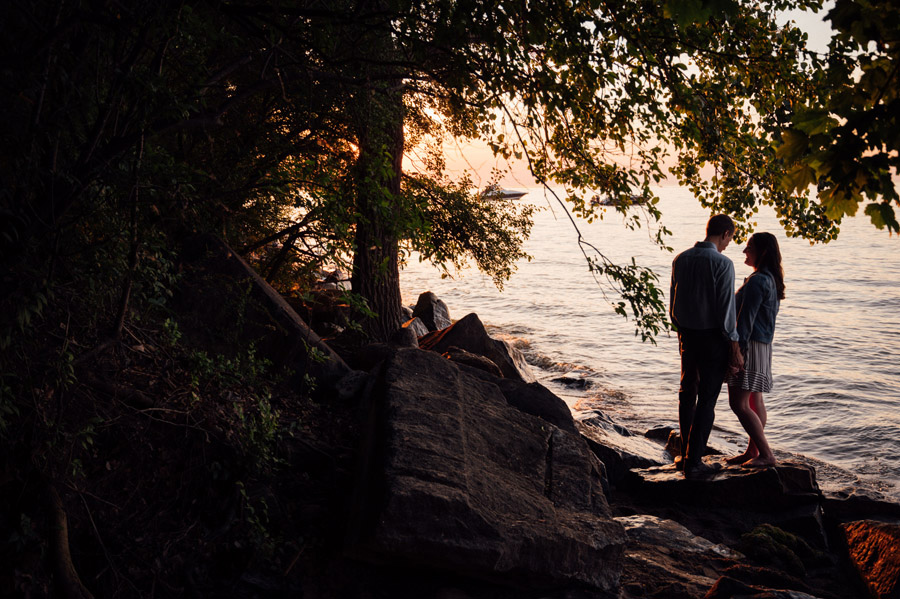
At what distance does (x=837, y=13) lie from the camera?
2387mm

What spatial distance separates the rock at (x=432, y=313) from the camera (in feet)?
44.9

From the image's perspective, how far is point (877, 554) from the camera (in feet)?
16.1

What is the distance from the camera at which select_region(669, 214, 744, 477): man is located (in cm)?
597

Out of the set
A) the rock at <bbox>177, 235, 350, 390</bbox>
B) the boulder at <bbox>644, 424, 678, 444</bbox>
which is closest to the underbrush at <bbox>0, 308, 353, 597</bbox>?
the rock at <bbox>177, 235, 350, 390</bbox>

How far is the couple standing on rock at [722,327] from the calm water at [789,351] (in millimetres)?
2622

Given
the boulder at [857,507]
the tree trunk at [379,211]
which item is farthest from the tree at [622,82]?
the boulder at [857,507]

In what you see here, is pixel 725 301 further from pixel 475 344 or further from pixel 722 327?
pixel 475 344

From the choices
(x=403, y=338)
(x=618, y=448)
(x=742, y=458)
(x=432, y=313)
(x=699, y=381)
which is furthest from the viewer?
(x=432, y=313)

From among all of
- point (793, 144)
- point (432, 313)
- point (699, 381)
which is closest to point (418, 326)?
point (432, 313)

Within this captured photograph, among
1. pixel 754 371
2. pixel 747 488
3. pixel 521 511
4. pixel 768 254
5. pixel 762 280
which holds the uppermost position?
pixel 768 254

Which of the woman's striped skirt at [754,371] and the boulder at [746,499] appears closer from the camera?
the boulder at [746,499]

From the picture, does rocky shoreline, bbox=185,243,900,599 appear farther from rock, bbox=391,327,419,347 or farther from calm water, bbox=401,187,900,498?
calm water, bbox=401,187,900,498

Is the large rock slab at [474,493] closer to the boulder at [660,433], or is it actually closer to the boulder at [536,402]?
the boulder at [536,402]

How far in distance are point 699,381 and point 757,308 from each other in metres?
0.92
